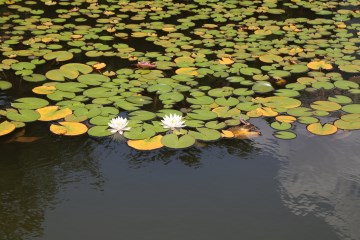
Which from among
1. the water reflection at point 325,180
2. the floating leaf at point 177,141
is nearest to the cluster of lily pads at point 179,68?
the floating leaf at point 177,141

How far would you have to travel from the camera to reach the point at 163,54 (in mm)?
3768

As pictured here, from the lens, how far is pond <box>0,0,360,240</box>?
1957 millimetres

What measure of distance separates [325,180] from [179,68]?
4.99ft

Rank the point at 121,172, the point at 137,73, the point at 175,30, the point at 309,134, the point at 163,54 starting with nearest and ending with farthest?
1. the point at 121,172
2. the point at 309,134
3. the point at 137,73
4. the point at 163,54
5. the point at 175,30

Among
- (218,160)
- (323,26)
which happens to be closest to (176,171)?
(218,160)

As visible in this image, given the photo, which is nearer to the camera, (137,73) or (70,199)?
A: (70,199)

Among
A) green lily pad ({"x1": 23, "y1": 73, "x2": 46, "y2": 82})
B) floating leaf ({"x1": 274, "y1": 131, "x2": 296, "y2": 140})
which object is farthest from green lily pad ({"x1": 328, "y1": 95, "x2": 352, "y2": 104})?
green lily pad ({"x1": 23, "y1": 73, "x2": 46, "y2": 82})

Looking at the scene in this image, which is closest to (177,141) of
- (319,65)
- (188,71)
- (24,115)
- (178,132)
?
(178,132)

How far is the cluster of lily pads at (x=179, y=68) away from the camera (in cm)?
270

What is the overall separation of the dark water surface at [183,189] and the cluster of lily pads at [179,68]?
0.43ft

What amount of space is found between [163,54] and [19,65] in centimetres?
102

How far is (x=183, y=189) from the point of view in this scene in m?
2.13

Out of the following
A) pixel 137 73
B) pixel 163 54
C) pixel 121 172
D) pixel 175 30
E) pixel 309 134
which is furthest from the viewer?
pixel 175 30

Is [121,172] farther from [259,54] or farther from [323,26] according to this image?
[323,26]
